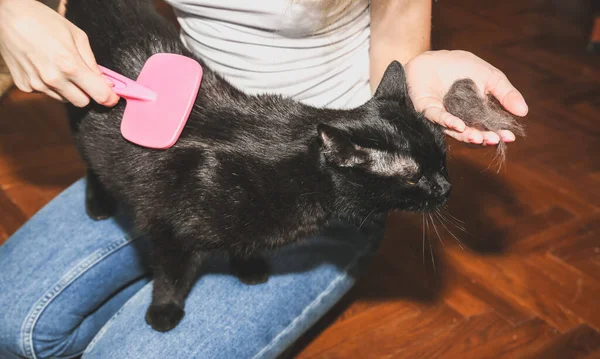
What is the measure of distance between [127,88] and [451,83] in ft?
1.34

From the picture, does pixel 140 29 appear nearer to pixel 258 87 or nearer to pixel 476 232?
pixel 258 87

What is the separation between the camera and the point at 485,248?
1421mm

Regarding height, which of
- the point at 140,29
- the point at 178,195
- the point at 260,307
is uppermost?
the point at 140,29

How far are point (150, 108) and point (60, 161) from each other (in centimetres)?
99

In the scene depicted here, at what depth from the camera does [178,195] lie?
31.2 inches

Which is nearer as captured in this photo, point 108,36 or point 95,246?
point 108,36

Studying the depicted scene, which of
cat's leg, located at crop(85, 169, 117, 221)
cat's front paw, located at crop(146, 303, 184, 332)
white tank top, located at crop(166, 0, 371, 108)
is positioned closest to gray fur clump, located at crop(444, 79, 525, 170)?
white tank top, located at crop(166, 0, 371, 108)

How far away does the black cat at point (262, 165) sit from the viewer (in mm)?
761

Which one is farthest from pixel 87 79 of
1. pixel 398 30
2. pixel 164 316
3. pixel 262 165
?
pixel 398 30

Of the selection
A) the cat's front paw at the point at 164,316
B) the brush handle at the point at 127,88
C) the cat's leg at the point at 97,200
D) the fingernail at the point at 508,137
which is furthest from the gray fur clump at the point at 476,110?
the cat's leg at the point at 97,200

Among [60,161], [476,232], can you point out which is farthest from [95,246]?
[476,232]

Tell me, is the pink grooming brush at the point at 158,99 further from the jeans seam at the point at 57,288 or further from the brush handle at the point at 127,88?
the jeans seam at the point at 57,288

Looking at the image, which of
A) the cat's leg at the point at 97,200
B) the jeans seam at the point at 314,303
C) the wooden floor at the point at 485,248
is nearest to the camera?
the jeans seam at the point at 314,303

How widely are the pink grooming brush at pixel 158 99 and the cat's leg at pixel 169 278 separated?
0.43 feet
